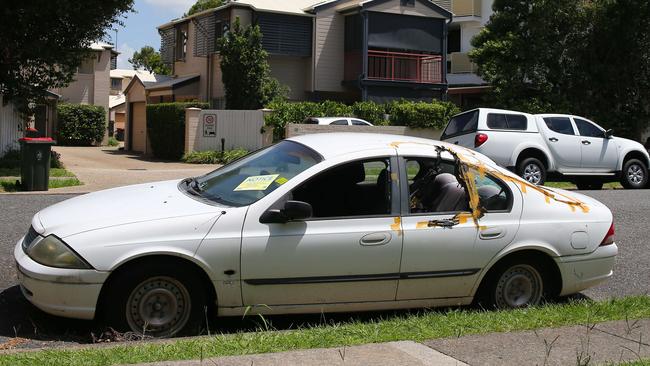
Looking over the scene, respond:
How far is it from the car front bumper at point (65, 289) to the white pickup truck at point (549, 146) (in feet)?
36.2

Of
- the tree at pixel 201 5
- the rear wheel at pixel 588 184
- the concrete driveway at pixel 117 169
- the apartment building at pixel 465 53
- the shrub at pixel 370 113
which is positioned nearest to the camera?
the concrete driveway at pixel 117 169

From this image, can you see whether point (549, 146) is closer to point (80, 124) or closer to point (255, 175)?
point (255, 175)

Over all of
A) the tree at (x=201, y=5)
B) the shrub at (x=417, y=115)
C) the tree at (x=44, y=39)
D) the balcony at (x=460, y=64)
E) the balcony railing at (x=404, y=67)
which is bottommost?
the shrub at (x=417, y=115)

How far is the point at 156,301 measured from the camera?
16.6 ft

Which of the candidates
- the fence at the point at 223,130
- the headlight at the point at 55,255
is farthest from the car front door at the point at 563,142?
the headlight at the point at 55,255

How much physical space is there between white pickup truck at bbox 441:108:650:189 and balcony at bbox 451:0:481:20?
73.7 ft

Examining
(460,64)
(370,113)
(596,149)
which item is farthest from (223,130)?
(460,64)

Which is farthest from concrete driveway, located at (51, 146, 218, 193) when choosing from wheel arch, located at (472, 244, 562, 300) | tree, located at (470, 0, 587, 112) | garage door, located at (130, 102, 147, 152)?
tree, located at (470, 0, 587, 112)

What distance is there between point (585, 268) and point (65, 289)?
13.9 ft

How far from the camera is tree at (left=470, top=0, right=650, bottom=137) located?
89.1ft

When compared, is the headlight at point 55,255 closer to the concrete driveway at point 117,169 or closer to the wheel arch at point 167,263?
the wheel arch at point 167,263

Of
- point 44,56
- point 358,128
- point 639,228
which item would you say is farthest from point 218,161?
point 639,228

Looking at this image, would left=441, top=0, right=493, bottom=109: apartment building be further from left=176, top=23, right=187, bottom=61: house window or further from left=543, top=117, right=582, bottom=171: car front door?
left=543, top=117, right=582, bottom=171: car front door

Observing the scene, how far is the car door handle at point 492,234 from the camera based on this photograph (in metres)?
5.72
